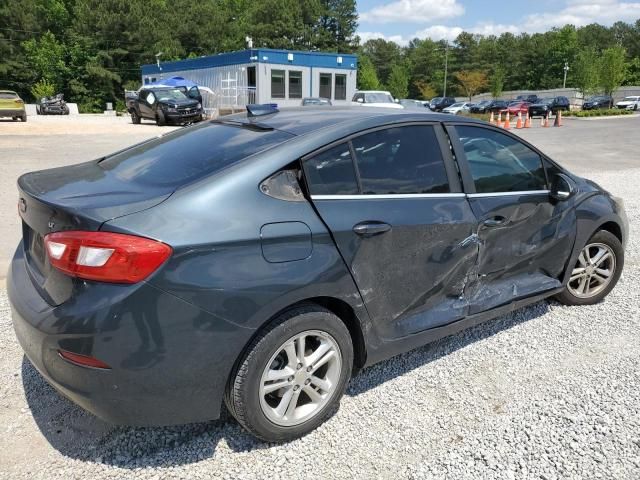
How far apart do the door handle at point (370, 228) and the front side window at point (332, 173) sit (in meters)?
0.18

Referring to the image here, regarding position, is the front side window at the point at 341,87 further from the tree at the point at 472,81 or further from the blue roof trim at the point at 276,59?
the tree at the point at 472,81

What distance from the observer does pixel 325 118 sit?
3.02m

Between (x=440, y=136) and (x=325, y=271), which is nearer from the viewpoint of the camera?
(x=325, y=271)

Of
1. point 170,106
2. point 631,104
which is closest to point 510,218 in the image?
point 170,106

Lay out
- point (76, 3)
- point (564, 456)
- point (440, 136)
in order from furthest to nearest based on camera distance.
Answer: point (76, 3) < point (440, 136) < point (564, 456)

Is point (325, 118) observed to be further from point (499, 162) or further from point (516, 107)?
point (516, 107)

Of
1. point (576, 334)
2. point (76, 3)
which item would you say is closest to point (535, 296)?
point (576, 334)

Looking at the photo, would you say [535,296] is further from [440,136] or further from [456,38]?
[456,38]

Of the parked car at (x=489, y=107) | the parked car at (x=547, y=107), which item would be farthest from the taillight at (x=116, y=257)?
the parked car at (x=489, y=107)

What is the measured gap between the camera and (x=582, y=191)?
4008mm

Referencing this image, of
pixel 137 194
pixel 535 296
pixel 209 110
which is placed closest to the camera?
Result: pixel 137 194

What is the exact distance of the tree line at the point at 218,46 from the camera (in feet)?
196

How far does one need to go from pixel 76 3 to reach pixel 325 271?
77.2m

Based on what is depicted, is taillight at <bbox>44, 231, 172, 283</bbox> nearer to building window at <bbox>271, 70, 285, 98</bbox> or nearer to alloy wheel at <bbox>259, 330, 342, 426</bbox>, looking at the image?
alloy wheel at <bbox>259, 330, 342, 426</bbox>
